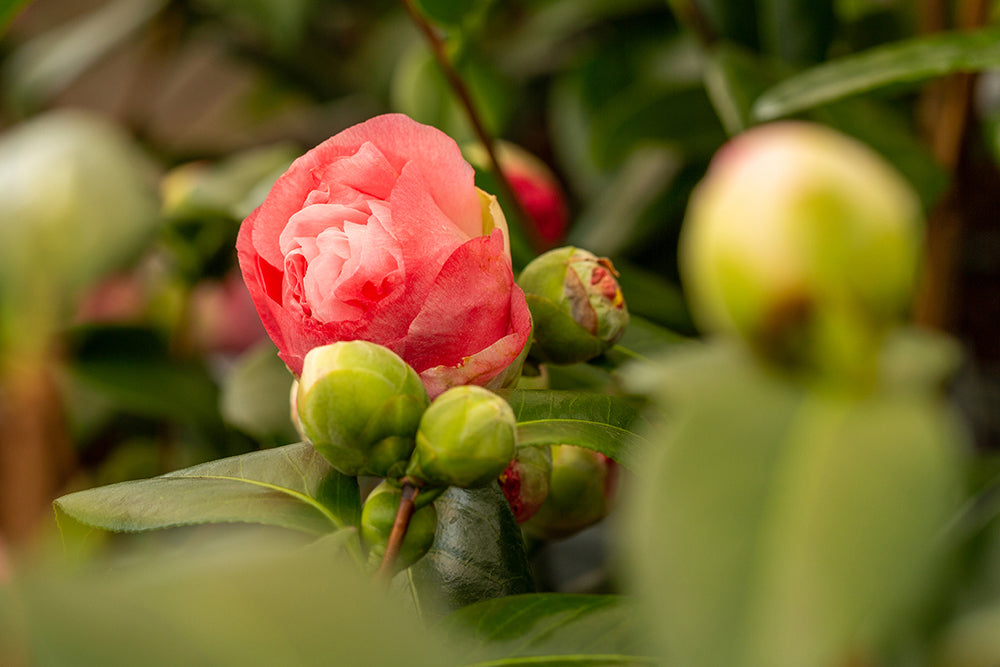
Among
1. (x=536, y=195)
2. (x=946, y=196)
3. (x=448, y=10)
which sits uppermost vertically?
(x=448, y=10)

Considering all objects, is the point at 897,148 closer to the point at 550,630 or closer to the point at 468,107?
the point at 468,107

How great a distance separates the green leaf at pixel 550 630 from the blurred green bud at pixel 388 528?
0.02m

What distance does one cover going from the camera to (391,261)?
0.77 feet

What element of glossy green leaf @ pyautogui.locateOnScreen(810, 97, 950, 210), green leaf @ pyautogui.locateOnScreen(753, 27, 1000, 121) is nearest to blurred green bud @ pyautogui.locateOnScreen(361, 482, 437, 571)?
green leaf @ pyautogui.locateOnScreen(753, 27, 1000, 121)

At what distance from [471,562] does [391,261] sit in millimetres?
95

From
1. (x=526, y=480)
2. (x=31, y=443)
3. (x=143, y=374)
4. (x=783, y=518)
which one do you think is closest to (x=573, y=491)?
(x=526, y=480)

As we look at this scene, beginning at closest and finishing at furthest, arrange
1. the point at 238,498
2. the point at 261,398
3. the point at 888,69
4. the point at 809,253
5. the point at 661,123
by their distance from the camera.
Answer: the point at 809,253 < the point at 238,498 < the point at 888,69 < the point at 261,398 < the point at 661,123

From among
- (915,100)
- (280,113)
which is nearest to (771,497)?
(915,100)

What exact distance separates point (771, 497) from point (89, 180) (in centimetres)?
60

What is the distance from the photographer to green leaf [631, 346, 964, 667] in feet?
0.41

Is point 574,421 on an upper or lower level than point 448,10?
lower

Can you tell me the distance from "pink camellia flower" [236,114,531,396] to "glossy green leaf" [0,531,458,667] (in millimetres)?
87

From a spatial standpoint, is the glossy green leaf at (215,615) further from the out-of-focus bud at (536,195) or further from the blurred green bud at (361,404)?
the out-of-focus bud at (536,195)

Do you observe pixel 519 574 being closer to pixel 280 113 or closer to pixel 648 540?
pixel 648 540
